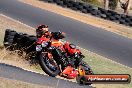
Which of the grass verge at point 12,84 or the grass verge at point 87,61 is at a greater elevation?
the grass verge at point 12,84

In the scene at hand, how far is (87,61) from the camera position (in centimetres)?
1759

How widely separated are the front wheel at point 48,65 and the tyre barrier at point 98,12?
867 inches

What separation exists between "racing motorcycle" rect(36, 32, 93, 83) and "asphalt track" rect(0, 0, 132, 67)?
8.21 meters

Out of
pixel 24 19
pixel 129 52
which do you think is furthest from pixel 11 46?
pixel 24 19

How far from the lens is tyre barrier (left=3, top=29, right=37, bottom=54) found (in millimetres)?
13908

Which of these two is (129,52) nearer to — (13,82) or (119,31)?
(119,31)

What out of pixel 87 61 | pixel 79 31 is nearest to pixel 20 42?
pixel 87 61

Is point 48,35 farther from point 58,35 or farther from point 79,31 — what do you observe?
point 79,31

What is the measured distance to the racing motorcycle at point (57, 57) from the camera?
1099cm

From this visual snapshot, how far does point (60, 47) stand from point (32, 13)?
712 inches

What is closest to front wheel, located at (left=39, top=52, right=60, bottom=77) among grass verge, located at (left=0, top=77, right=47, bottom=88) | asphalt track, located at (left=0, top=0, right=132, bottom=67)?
grass verge, located at (left=0, top=77, right=47, bottom=88)

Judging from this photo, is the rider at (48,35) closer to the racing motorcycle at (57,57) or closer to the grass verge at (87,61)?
the racing motorcycle at (57,57)

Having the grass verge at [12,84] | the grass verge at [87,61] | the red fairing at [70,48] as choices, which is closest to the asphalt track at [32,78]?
the grass verge at [12,84]

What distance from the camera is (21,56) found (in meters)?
→ 13.6
